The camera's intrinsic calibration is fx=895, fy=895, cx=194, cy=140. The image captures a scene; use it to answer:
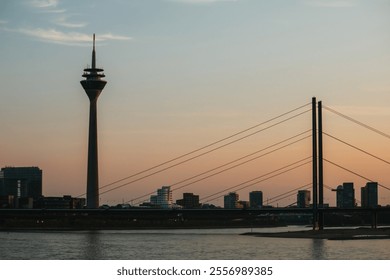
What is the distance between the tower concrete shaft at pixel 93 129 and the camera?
125 metres

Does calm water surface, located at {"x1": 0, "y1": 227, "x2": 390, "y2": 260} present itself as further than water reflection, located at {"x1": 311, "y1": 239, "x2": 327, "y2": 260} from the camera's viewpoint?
Yes

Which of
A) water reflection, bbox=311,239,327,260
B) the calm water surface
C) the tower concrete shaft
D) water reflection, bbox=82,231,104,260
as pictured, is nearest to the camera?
water reflection, bbox=311,239,327,260

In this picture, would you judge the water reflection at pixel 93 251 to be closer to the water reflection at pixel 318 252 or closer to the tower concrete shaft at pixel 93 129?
the water reflection at pixel 318 252

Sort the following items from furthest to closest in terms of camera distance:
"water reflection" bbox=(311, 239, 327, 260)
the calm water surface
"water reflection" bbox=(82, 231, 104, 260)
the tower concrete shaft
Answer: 1. the tower concrete shaft
2. the calm water surface
3. "water reflection" bbox=(82, 231, 104, 260)
4. "water reflection" bbox=(311, 239, 327, 260)

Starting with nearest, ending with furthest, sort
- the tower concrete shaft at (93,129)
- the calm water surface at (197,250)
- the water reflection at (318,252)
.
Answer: the water reflection at (318,252), the calm water surface at (197,250), the tower concrete shaft at (93,129)

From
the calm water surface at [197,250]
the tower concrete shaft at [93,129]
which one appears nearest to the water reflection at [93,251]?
the calm water surface at [197,250]

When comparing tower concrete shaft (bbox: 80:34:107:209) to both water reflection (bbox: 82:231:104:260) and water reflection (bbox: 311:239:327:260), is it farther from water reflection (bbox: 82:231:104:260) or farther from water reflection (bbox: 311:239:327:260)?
water reflection (bbox: 311:239:327:260)

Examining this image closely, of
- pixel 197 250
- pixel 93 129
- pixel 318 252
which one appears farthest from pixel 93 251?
pixel 93 129

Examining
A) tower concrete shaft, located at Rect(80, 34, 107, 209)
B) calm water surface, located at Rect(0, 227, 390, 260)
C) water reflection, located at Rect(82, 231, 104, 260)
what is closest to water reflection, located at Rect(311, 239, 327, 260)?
calm water surface, located at Rect(0, 227, 390, 260)

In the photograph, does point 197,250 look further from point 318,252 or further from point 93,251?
point 318,252

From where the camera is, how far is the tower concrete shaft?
410 ft

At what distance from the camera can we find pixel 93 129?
130 metres
